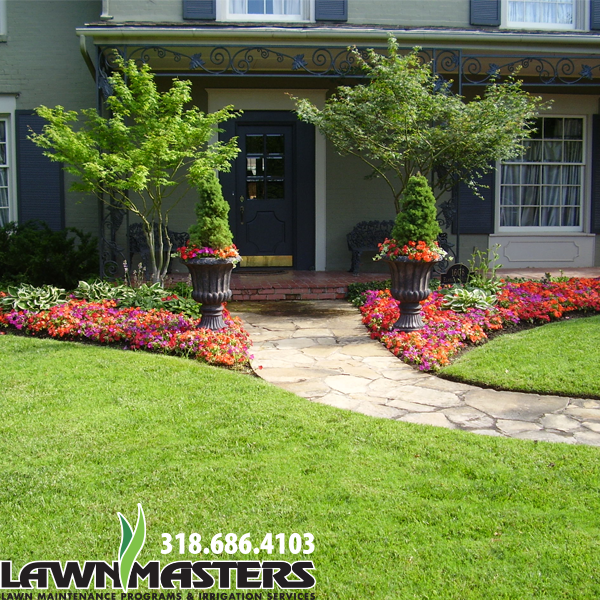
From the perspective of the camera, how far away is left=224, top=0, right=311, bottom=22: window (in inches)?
374

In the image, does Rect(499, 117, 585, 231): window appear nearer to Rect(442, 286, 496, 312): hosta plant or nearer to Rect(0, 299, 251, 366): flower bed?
Rect(442, 286, 496, 312): hosta plant

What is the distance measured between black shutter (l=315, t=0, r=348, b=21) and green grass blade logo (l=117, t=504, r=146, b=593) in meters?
8.28

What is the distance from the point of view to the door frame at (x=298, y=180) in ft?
32.2

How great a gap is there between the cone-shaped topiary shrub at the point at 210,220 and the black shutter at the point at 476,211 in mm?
5402

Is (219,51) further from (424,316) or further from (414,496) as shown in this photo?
(414,496)

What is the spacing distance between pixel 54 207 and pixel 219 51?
325cm

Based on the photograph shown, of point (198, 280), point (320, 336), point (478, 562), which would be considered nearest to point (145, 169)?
point (198, 280)

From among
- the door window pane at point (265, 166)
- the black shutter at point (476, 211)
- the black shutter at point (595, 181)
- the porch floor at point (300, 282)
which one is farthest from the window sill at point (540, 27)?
the door window pane at point (265, 166)

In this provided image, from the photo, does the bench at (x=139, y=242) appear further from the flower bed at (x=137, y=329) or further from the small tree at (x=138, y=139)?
the flower bed at (x=137, y=329)

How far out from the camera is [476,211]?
1029 cm

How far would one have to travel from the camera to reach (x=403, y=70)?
295 inches

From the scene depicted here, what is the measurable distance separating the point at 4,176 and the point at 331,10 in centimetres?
529

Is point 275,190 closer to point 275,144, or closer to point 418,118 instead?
point 275,144

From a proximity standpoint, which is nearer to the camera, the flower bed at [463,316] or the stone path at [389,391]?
the stone path at [389,391]
